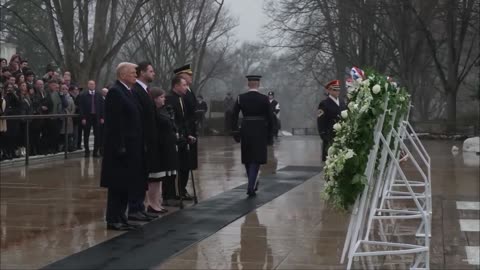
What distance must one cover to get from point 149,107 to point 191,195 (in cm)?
286

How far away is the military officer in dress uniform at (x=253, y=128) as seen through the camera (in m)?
12.0

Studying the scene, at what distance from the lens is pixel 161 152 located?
10211mm

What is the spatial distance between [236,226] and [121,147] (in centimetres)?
169

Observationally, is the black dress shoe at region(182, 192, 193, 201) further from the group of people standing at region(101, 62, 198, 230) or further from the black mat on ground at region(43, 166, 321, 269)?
the black mat on ground at region(43, 166, 321, 269)

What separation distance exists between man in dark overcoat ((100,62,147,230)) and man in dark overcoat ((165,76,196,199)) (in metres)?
1.82

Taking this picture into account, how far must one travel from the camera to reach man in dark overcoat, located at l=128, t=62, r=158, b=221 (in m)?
9.44

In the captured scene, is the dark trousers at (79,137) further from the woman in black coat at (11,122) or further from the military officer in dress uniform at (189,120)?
the military officer in dress uniform at (189,120)

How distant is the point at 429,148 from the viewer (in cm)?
2447

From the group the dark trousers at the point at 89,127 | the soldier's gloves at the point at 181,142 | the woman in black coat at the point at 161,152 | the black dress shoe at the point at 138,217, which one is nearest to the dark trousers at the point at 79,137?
the dark trousers at the point at 89,127

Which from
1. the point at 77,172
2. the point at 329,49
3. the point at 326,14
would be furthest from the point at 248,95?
the point at 329,49

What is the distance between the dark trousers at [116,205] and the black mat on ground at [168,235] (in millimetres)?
305

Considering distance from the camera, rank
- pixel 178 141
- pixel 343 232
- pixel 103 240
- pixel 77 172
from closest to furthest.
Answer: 1. pixel 103 240
2. pixel 343 232
3. pixel 178 141
4. pixel 77 172

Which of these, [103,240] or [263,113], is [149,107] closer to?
[103,240]

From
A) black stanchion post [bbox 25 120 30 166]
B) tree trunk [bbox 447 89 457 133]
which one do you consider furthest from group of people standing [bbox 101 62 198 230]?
tree trunk [bbox 447 89 457 133]
